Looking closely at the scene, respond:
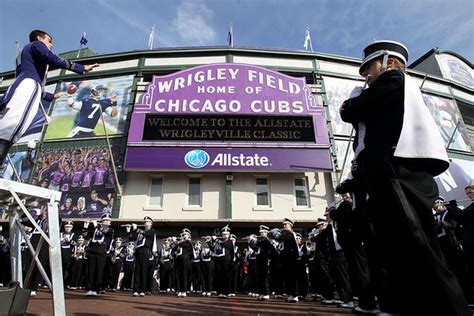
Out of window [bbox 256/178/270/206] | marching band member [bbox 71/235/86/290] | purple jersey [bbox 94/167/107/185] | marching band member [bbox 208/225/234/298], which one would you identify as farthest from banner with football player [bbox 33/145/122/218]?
window [bbox 256/178/270/206]

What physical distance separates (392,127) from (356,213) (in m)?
1.48

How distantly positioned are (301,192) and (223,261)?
7259mm

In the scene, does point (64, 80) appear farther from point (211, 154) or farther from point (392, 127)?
point (392, 127)

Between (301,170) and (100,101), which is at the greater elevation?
(100,101)

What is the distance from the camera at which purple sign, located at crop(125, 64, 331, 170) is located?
15.2 meters

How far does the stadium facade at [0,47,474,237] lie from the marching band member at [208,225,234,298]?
373 cm

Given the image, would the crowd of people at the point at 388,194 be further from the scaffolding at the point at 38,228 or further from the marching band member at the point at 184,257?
the marching band member at the point at 184,257

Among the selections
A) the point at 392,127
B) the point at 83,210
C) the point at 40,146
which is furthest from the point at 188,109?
the point at 392,127

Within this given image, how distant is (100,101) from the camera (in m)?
18.6

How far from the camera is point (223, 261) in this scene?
10188mm

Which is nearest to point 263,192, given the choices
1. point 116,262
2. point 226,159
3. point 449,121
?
point 226,159

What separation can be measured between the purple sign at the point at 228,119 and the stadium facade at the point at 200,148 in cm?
5

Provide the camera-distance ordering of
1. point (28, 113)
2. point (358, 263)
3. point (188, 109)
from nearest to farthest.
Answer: point (28, 113)
point (358, 263)
point (188, 109)

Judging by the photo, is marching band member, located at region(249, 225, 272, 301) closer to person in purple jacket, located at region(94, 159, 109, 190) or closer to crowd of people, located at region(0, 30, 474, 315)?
crowd of people, located at region(0, 30, 474, 315)
